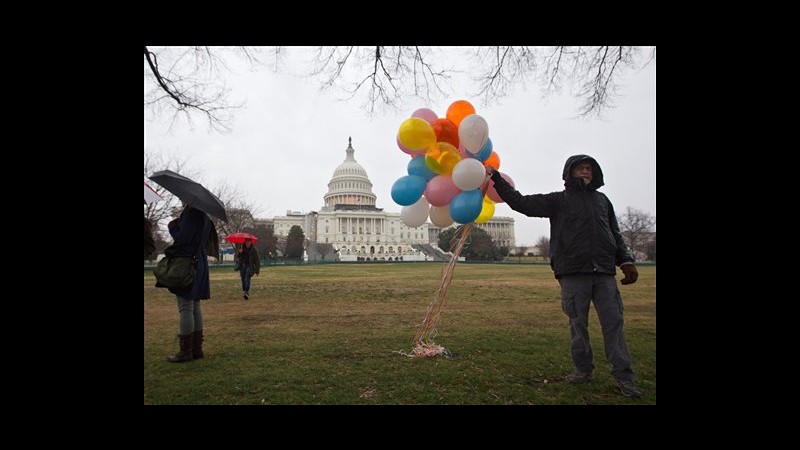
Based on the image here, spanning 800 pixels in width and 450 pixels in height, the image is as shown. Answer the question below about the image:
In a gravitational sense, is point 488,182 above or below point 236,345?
above

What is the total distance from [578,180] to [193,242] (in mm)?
4166

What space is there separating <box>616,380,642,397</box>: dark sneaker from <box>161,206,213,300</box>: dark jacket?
4255mm

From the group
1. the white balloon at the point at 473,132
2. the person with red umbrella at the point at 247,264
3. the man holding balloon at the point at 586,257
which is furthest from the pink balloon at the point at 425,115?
the person with red umbrella at the point at 247,264

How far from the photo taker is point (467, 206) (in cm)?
383

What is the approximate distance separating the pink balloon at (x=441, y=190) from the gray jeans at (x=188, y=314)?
2.95 m

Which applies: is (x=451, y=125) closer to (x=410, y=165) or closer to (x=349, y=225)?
(x=410, y=165)

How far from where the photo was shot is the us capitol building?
77.6 m

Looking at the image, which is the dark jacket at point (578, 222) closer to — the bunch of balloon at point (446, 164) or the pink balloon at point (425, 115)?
the bunch of balloon at point (446, 164)

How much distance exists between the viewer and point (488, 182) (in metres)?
3.98

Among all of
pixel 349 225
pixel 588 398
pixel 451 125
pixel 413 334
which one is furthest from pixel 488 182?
pixel 349 225

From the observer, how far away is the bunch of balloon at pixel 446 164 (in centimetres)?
380

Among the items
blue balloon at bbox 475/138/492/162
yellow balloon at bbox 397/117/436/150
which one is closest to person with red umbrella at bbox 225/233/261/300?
yellow balloon at bbox 397/117/436/150

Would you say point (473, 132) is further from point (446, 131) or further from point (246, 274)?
point (246, 274)
